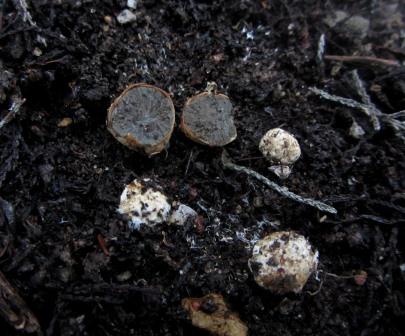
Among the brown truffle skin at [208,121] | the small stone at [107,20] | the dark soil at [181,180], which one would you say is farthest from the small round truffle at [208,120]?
the small stone at [107,20]

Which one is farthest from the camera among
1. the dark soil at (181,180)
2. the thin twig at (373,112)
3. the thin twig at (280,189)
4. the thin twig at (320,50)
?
the thin twig at (320,50)

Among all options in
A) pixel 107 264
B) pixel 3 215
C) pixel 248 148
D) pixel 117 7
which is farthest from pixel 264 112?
pixel 3 215

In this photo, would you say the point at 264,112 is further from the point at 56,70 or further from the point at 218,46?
the point at 56,70

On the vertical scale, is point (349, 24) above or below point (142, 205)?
above

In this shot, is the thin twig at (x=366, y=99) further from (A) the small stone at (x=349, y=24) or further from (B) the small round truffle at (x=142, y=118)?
(B) the small round truffle at (x=142, y=118)

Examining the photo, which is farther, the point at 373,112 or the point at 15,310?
the point at 373,112

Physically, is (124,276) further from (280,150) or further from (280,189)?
(280,150)

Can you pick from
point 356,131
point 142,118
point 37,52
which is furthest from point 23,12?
point 356,131
